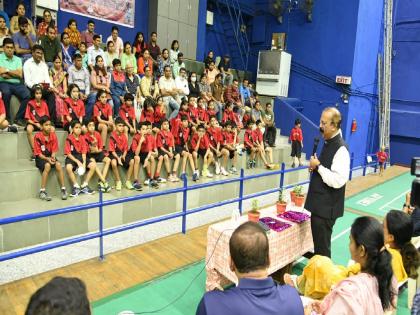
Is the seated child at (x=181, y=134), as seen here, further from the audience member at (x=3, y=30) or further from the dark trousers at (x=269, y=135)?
the audience member at (x=3, y=30)

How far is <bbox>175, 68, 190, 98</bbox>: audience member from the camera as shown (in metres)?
8.74

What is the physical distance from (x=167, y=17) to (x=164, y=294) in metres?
9.00

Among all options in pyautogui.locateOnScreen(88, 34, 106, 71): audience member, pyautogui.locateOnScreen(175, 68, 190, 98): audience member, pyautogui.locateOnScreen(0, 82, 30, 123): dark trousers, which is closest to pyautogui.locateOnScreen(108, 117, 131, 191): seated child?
pyautogui.locateOnScreen(0, 82, 30, 123): dark trousers

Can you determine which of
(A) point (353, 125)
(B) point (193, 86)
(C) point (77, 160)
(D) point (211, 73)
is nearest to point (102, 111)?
(C) point (77, 160)

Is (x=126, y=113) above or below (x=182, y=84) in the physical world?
below

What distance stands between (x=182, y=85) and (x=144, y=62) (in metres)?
1.07

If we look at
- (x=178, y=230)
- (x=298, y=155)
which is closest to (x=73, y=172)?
(x=178, y=230)

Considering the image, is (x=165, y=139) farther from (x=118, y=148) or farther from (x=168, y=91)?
(x=168, y=91)

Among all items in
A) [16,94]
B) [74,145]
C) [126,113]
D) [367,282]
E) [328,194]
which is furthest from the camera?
[126,113]

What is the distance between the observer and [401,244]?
2.74m

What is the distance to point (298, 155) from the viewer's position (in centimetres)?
976

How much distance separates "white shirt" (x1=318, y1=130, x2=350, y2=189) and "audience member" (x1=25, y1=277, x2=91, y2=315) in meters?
2.51

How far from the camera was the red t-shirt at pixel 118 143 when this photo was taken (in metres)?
6.29

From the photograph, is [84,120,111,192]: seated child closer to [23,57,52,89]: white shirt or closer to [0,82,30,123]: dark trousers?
[0,82,30,123]: dark trousers
